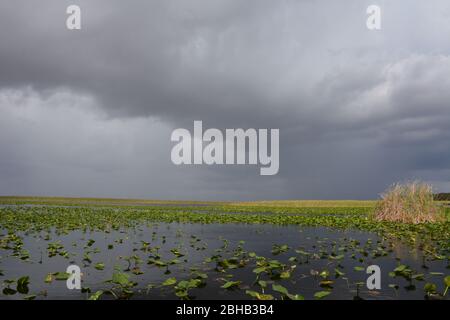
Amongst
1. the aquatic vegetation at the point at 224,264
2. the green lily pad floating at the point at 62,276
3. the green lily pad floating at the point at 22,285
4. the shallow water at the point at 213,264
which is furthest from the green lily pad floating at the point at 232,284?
the green lily pad floating at the point at 22,285

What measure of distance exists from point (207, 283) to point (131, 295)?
2.04 meters

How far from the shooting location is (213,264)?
12.0 meters

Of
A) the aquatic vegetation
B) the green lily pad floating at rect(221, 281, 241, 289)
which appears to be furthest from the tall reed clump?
the green lily pad floating at rect(221, 281, 241, 289)

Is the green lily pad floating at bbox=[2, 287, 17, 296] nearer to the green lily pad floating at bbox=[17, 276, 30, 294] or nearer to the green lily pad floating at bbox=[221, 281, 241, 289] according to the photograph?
the green lily pad floating at bbox=[17, 276, 30, 294]

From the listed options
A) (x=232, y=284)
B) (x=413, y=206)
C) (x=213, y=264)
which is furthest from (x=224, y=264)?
(x=413, y=206)

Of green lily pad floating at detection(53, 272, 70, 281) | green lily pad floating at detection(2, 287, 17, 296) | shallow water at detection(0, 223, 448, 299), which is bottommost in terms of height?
shallow water at detection(0, 223, 448, 299)

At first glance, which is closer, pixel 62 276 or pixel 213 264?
pixel 62 276

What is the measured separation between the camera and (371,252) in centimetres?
1441

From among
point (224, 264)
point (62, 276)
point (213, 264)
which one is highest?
point (62, 276)

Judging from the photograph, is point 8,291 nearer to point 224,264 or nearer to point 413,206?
point 224,264

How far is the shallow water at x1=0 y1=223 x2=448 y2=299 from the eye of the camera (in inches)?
340

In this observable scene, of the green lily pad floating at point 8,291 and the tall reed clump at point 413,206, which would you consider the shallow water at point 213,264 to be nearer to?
the green lily pad floating at point 8,291

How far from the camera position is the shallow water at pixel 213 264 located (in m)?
8.64

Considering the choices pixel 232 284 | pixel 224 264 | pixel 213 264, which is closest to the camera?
pixel 232 284
